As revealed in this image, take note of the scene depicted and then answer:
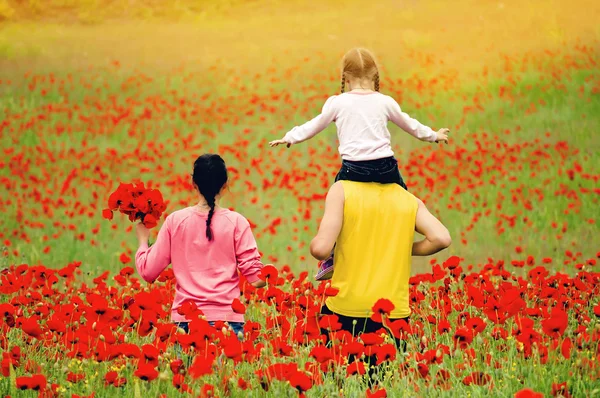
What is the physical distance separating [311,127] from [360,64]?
0.36 meters

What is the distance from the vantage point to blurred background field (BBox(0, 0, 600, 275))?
6941 millimetres

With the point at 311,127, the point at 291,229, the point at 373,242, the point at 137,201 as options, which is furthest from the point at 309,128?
the point at 291,229

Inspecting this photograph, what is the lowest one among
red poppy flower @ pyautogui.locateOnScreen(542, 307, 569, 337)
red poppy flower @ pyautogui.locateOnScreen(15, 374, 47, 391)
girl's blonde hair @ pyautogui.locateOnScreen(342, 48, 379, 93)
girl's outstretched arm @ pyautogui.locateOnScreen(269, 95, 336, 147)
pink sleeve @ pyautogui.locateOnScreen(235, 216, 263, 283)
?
red poppy flower @ pyautogui.locateOnScreen(15, 374, 47, 391)

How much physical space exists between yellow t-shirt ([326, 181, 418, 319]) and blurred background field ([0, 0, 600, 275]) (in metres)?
2.57

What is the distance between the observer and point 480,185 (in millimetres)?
7539

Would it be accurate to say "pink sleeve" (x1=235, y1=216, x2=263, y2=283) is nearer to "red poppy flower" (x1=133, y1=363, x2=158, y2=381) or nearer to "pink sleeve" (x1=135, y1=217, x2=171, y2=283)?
"pink sleeve" (x1=135, y1=217, x2=171, y2=283)

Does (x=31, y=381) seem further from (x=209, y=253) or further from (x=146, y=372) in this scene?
(x=209, y=253)

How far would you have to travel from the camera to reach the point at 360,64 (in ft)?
11.6

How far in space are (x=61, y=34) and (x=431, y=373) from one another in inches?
416

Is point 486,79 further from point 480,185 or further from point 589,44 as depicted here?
point 480,185

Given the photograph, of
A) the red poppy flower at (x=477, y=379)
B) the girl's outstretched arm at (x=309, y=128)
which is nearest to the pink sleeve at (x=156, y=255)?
the girl's outstretched arm at (x=309, y=128)

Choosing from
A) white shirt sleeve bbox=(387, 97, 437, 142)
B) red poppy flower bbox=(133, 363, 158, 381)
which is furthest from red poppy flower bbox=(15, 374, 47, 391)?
white shirt sleeve bbox=(387, 97, 437, 142)

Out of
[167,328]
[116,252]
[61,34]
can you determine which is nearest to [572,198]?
[116,252]

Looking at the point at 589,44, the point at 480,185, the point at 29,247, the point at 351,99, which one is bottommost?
the point at 29,247
